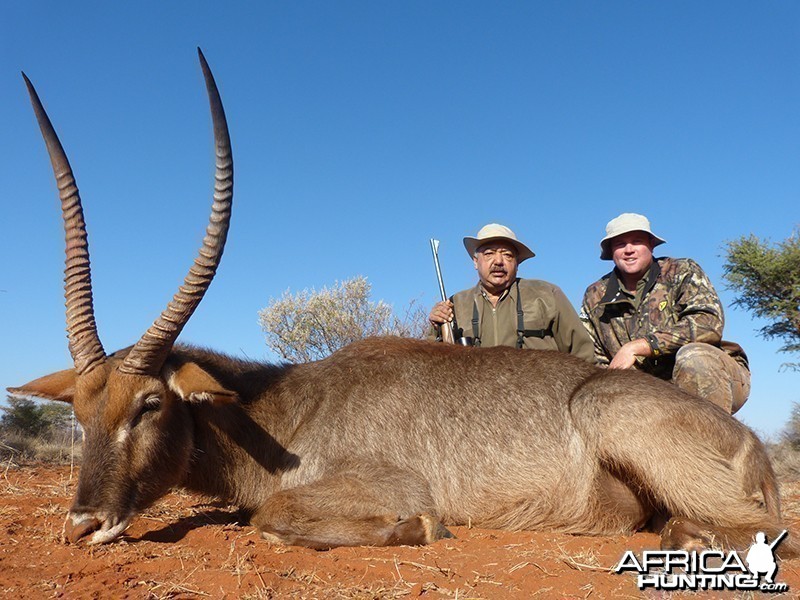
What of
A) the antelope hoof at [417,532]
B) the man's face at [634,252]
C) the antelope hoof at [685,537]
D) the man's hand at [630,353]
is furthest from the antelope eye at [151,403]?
the man's face at [634,252]

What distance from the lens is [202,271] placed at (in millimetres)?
4746

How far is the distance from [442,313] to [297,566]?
456cm

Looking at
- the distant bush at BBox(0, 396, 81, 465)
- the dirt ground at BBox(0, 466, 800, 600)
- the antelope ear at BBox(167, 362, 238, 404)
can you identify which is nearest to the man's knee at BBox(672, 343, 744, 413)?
the dirt ground at BBox(0, 466, 800, 600)

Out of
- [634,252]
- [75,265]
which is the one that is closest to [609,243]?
[634,252]

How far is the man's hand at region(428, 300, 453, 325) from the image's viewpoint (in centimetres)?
809

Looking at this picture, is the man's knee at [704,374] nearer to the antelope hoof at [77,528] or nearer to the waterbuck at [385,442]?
the waterbuck at [385,442]

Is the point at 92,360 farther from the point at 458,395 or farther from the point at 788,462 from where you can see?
the point at 788,462

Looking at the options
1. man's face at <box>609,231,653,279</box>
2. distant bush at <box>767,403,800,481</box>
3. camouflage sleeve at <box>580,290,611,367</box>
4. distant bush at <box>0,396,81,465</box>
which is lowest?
distant bush at <box>767,403,800,481</box>

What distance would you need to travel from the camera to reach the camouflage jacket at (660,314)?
6836 millimetres

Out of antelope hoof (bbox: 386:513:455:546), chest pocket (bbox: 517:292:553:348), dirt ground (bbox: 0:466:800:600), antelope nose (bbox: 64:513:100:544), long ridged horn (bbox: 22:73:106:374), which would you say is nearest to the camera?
dirt ground (bbox: 0:466:800:600)

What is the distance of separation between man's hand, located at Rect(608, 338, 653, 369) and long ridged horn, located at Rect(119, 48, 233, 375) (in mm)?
3809

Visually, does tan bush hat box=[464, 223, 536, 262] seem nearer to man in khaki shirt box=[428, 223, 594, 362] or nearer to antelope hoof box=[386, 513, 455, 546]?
man in khaki shirt box=[428, 223, 594, 362]

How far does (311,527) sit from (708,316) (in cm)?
458

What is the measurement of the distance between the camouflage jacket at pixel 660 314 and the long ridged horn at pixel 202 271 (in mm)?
4231
